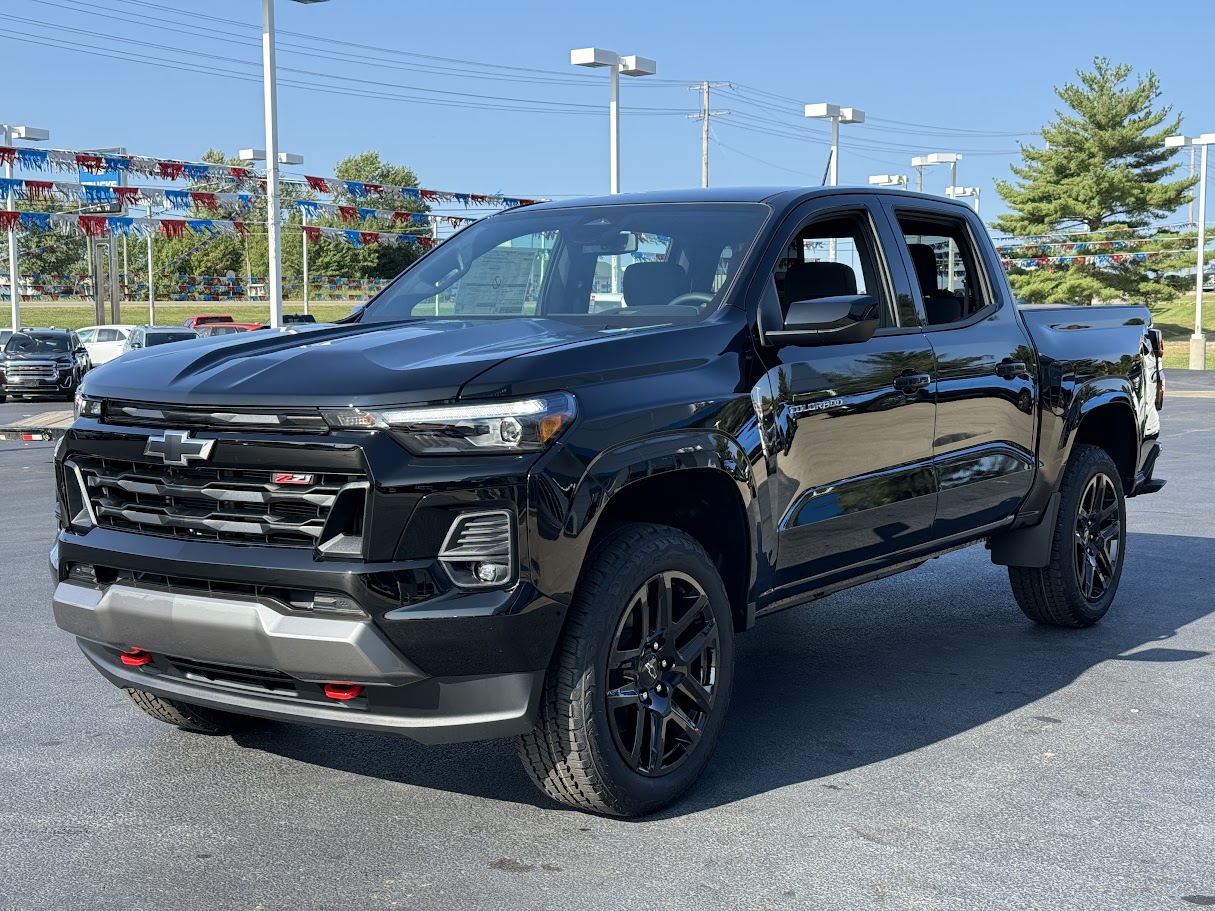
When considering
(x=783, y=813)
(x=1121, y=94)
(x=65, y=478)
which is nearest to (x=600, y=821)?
(x=783, y=813)

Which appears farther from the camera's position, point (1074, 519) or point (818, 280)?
point (1074, 519)

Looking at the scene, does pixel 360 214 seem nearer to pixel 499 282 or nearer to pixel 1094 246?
pixel 499 282

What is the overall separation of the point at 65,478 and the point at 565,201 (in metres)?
2.36

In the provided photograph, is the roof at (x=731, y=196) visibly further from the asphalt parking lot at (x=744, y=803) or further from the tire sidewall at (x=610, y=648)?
the asphalt parking lot at (x=744, y=803)

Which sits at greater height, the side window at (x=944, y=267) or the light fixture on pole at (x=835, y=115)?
the light fixture on pole at (x=835, y=115)

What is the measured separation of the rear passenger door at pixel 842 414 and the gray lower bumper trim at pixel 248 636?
1.52m

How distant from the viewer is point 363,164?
104 metres

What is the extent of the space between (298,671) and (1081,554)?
429 cm

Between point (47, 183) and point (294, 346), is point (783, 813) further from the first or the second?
point (47, 183)

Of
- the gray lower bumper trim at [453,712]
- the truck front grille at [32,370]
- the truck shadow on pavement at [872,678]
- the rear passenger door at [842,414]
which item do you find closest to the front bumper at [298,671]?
the gray lower bumper trim at [453,712]

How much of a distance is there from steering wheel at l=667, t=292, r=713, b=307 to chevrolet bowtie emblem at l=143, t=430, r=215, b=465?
1693 millimetres

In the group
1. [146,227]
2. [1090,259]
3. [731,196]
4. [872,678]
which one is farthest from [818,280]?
[1090,259]

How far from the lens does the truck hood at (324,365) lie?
377 cm

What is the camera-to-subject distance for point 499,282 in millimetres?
5398
